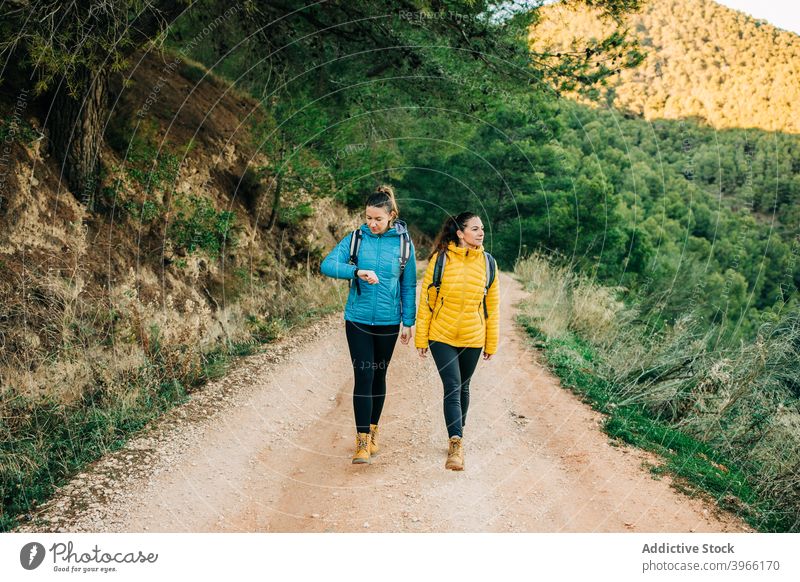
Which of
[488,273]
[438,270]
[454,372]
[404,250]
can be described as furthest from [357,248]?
[454,372]

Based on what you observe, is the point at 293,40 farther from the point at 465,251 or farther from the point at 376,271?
the point at 465,251

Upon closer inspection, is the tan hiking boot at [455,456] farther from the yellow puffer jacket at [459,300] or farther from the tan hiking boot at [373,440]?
the yellow puffer jacket at [459,300]

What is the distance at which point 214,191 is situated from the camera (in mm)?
9453

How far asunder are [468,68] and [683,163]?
81.9 ft

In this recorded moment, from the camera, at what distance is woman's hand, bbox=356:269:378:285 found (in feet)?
13.5

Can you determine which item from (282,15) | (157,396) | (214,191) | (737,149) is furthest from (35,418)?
(737,149)

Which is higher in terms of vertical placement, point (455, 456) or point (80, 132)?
point (80, 132)

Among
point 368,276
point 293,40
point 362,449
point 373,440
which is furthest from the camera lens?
point 293,40

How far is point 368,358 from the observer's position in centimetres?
434

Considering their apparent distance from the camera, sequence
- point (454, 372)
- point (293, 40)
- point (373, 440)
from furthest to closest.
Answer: point (293, 40)
point (373, 440)
point (454, 372)

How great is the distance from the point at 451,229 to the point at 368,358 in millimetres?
1195

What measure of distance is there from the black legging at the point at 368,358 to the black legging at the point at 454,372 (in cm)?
37

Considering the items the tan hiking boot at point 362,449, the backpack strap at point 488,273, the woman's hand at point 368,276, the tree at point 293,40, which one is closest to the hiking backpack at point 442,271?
the backpack strap at point 488,273

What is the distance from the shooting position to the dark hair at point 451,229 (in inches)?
168
